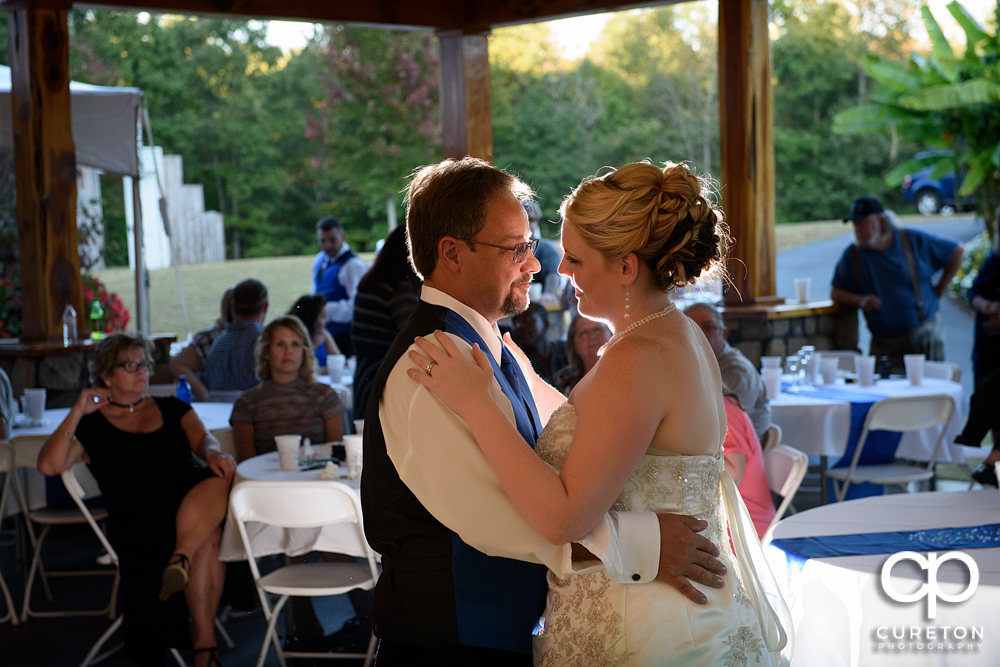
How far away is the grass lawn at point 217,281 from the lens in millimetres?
14906

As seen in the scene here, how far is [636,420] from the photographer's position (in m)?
1.48

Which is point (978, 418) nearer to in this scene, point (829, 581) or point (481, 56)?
point (829, 581)

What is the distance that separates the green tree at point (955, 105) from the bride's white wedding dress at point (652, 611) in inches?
419

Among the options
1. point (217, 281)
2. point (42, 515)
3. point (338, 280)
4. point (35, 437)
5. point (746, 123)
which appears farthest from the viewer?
point (217, 281)

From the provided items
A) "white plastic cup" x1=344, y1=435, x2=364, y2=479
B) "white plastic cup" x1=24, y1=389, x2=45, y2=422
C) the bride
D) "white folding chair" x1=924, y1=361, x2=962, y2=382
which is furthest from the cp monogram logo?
"white plastic cup" x1=24, y1=389, x2=45, y2=422

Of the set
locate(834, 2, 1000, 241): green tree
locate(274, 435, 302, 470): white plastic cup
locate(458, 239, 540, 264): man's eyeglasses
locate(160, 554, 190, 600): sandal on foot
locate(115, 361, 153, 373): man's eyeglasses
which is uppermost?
locate(834, 2, 1000, 241): green tree

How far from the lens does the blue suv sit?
55.5 feet

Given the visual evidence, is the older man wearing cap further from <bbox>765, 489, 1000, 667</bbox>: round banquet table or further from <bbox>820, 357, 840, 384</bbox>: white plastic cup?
<bbox>765, 489, 1000, 667</bbox>: round banquet table

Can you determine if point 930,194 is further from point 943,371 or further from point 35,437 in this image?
point 35,437

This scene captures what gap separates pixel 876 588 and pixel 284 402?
2874mm

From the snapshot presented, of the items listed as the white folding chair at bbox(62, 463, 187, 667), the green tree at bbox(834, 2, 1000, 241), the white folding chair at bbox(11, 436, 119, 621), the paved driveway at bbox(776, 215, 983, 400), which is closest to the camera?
the white folding chair at bbox(62, 463, 187, 667)

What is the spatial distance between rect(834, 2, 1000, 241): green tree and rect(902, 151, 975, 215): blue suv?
4502mm

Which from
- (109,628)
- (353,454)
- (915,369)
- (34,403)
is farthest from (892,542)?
(34,403)

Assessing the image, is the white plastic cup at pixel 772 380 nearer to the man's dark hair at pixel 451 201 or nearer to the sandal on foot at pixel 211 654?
the sandal on foot at pixel 211 654
